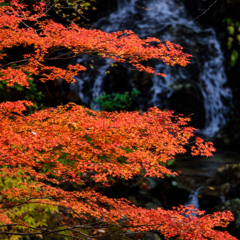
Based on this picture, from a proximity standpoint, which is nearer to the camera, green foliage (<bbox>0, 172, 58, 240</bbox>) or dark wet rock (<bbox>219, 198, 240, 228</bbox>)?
green foliage (<bbox>0, 172, 58, 240</bbox>)

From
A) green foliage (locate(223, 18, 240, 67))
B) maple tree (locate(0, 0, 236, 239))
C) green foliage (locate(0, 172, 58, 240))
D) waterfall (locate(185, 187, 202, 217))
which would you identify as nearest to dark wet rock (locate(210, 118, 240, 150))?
green foliage (locate(223, 18, 240, 67))

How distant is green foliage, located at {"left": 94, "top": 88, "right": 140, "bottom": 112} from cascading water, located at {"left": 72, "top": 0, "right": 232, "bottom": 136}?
0.70 metres

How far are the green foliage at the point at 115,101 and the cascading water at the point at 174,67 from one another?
2.29ft

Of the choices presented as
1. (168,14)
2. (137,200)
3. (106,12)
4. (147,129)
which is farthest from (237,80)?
(147,129)

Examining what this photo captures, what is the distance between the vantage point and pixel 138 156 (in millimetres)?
4438

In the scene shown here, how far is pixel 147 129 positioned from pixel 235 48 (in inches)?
547

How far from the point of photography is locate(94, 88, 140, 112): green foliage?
13156 millimetres

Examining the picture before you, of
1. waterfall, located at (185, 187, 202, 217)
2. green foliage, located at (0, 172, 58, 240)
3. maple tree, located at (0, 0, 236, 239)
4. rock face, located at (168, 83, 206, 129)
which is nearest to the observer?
maple tree, located at (0, 0, 236, 239)

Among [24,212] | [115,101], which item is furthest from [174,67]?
[24,212]

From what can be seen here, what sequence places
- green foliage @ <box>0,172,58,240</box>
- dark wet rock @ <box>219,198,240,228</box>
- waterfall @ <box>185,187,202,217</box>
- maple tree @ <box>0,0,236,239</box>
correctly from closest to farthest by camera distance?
maple tree @ <box>0,0,236,239</box>, green foliage @ <box>0,172,58,240</box>, dark wet rock @ <box>219,198,240,228</box>, waterfall @ <box>185,187,202,217</box>

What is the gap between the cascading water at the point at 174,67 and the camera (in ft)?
47.5

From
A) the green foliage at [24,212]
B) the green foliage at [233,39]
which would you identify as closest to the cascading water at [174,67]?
the green foliage at [233,39]

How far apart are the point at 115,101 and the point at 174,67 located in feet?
13.7

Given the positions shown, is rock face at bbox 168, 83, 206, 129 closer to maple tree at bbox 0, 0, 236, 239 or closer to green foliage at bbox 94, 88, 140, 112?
green foliage at bbox 94, 88, 140, 112
